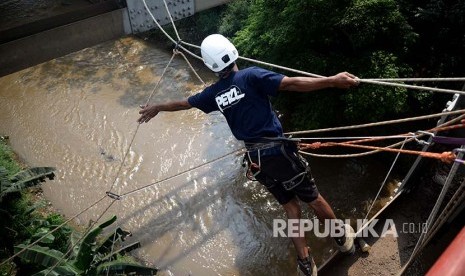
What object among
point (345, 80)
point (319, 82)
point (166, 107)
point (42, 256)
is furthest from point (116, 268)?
point (345, 80)

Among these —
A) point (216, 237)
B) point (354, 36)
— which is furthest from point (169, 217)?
point (354, 36)

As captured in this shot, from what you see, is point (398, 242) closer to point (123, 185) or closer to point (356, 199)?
point (356, 199)

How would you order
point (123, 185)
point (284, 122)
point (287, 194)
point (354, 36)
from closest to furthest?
point (287, 194) → point (354, 36) → point (123, 185) → point (284, 122)

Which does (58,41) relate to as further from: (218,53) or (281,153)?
(281,153)

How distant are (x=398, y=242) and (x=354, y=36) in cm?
248

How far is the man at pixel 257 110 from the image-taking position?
3.09 meters

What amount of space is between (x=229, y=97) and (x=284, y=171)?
0.82m

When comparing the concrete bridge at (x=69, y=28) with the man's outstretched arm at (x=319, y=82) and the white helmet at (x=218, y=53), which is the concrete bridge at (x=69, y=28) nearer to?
the white helmet at (x=218, y=53)

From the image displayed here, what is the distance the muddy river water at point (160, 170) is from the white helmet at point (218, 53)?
8.32 feet

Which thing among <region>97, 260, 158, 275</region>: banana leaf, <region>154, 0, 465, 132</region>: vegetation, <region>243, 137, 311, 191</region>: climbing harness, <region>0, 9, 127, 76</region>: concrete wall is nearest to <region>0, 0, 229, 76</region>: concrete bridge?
<region>0, 9, 127, 76</region>: concrete wall

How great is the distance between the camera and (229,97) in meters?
3.18

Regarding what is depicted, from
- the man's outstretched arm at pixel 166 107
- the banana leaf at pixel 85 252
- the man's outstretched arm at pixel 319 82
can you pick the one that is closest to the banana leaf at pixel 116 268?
the banana leaf at pixel 85 252

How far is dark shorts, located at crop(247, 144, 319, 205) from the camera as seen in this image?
3345mm

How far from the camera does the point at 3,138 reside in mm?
6773
